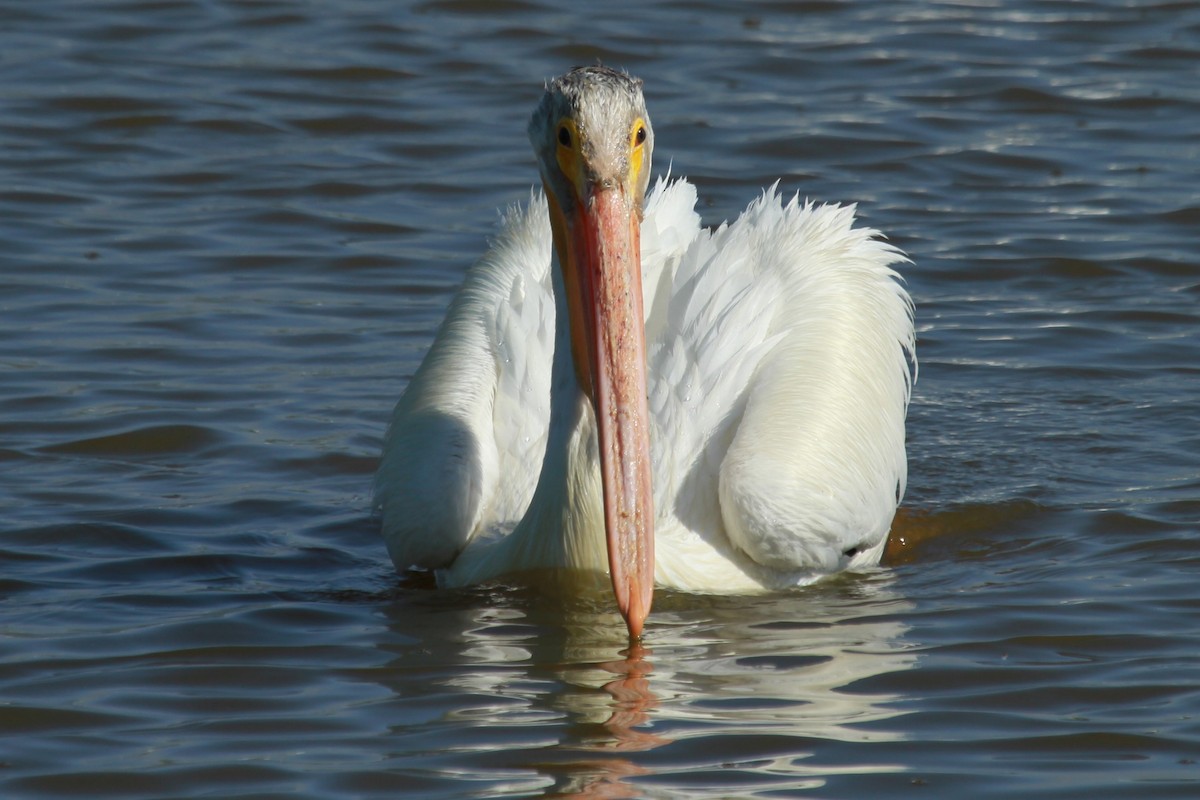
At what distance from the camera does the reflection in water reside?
13.1 ft

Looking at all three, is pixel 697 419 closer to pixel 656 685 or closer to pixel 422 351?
pixel 656 685

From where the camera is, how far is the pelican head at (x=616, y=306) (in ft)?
14.5

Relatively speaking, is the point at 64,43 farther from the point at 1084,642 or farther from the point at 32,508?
the point at 1084,642

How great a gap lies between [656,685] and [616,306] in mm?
885

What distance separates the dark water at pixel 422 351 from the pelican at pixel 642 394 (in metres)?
0.20

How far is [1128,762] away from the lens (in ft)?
13.3

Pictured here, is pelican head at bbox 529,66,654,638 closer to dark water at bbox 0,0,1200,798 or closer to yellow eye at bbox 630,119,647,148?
yellow eye at bbox 630,119,647,148

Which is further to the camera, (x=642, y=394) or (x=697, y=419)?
(x=697, y=419)

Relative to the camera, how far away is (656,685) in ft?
14.6

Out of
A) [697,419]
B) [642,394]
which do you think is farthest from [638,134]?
[697,419]

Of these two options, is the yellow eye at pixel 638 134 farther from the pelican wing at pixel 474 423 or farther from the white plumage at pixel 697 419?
the pelican wing at pixel 474 423

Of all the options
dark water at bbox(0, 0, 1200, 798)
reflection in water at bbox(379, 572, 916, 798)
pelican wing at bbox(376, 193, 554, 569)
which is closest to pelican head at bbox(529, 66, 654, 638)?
reflection in water at bbox(379, 572, 916, 798)

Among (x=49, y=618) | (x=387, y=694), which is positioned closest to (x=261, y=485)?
(x=49, y=618)

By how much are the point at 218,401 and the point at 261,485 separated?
69 centimetres
